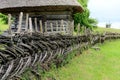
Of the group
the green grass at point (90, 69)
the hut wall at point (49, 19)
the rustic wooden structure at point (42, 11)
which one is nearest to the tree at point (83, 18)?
the rustic wooden structure at point (42, 11)

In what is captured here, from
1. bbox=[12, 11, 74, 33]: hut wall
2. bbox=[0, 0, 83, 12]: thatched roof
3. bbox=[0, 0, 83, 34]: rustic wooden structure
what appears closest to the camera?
bbox=[0, 0, 83, 12]: thatched roof

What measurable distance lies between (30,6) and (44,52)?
13858 millimetres

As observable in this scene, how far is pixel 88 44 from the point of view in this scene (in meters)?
22.5

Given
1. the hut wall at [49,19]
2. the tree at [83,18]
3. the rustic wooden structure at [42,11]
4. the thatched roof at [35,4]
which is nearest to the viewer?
the thatched roof at [35,4]

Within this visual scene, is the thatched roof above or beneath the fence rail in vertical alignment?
above

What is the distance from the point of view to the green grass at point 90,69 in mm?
13280

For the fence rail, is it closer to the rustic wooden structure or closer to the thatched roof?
the thatched roof

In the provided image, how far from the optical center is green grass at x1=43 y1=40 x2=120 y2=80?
13.3m

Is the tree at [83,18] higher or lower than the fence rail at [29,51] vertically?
higher

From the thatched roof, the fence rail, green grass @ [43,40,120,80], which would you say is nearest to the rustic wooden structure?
the thatched roof

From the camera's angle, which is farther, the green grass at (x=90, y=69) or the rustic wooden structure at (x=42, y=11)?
the rustic wooden structure at (x=42, y=11)

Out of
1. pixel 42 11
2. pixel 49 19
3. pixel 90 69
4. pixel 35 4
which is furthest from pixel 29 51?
pixel 49 19

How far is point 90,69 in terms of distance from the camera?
15.5 meters

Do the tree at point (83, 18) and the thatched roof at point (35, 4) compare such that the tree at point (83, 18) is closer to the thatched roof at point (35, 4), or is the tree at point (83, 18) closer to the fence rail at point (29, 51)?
the thatched roof at point (35, 4)
